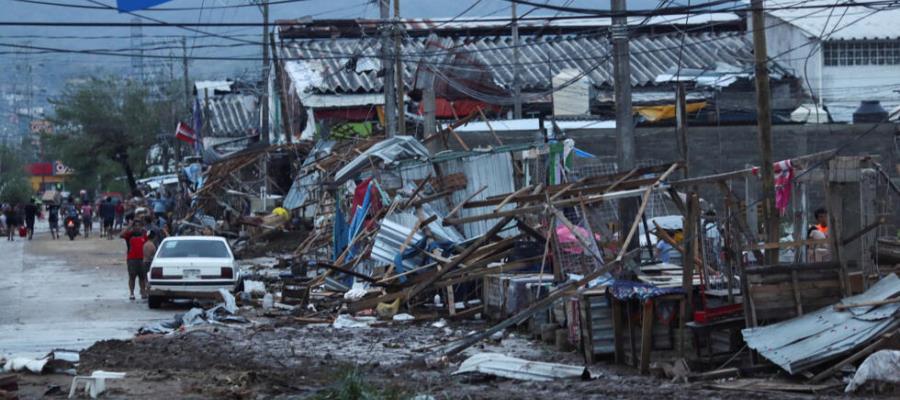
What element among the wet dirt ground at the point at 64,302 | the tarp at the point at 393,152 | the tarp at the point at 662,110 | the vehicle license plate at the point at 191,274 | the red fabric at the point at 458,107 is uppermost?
the red fabric at the point at 458,107

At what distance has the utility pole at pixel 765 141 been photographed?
16859 millimetres

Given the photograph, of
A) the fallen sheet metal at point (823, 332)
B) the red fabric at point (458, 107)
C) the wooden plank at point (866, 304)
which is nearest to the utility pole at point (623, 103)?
the fallen sheet metal at point (823, 332)

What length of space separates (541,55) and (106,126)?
134ft

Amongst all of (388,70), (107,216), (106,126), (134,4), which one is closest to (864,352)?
(134,4)

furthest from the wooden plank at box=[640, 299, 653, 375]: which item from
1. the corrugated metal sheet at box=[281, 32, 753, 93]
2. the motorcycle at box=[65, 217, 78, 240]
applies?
the motorcycle at box=[65, 217, 78, 240]

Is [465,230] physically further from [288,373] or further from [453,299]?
[288,373]

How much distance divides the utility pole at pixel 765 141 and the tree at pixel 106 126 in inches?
2490

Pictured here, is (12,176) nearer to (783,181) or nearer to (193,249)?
(193,249)

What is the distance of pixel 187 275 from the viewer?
24312 millimetres

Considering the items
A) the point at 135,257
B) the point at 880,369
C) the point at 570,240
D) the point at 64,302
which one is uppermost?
the point at 570,240

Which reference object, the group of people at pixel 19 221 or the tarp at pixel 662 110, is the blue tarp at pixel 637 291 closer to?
the tarp at pixel 662 110

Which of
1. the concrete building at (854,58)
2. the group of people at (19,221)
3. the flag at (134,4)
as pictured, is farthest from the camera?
the group of people at (19,221)

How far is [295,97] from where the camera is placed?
4550 cm

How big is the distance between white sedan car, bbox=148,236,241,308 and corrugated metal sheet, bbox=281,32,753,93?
17.4 metres
